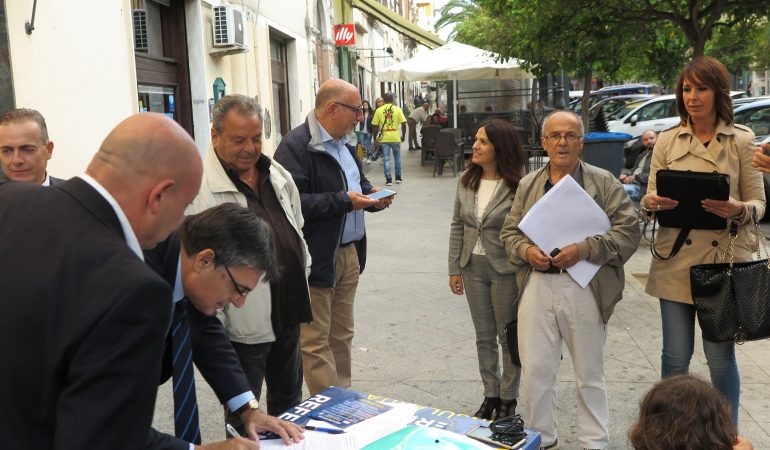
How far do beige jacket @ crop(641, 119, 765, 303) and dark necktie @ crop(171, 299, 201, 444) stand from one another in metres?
2.34

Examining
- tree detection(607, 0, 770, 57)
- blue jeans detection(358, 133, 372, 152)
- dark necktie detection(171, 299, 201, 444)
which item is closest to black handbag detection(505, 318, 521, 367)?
dark necktie detection(171, 299, 201, 444)

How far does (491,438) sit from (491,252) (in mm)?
1861

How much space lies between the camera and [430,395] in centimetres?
483

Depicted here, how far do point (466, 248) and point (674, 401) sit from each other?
→ 236cm

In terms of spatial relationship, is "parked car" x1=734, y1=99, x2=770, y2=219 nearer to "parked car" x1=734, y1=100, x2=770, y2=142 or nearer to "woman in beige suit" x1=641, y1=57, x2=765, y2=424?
"parked car" x1=734, y1=100, x2=770, y2=142

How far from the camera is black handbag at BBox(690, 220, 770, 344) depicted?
135 inches

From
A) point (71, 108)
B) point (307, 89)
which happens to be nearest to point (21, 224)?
point (71, 108)

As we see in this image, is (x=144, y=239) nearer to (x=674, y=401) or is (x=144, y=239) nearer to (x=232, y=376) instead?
(x=232, y=376)

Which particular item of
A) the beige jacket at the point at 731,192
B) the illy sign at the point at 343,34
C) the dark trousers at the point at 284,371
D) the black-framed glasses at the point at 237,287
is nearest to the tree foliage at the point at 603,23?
the beige jacket at the point at 731,192

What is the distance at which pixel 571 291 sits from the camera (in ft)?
12.0

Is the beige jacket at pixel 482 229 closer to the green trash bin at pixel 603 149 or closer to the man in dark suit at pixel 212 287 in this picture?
the man in dark suit at pixel 212 287

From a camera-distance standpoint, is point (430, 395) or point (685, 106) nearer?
point (685, 106)

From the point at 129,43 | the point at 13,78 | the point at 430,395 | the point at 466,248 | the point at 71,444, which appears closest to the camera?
the point at 71,444

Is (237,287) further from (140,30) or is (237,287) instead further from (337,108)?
(140,30)
